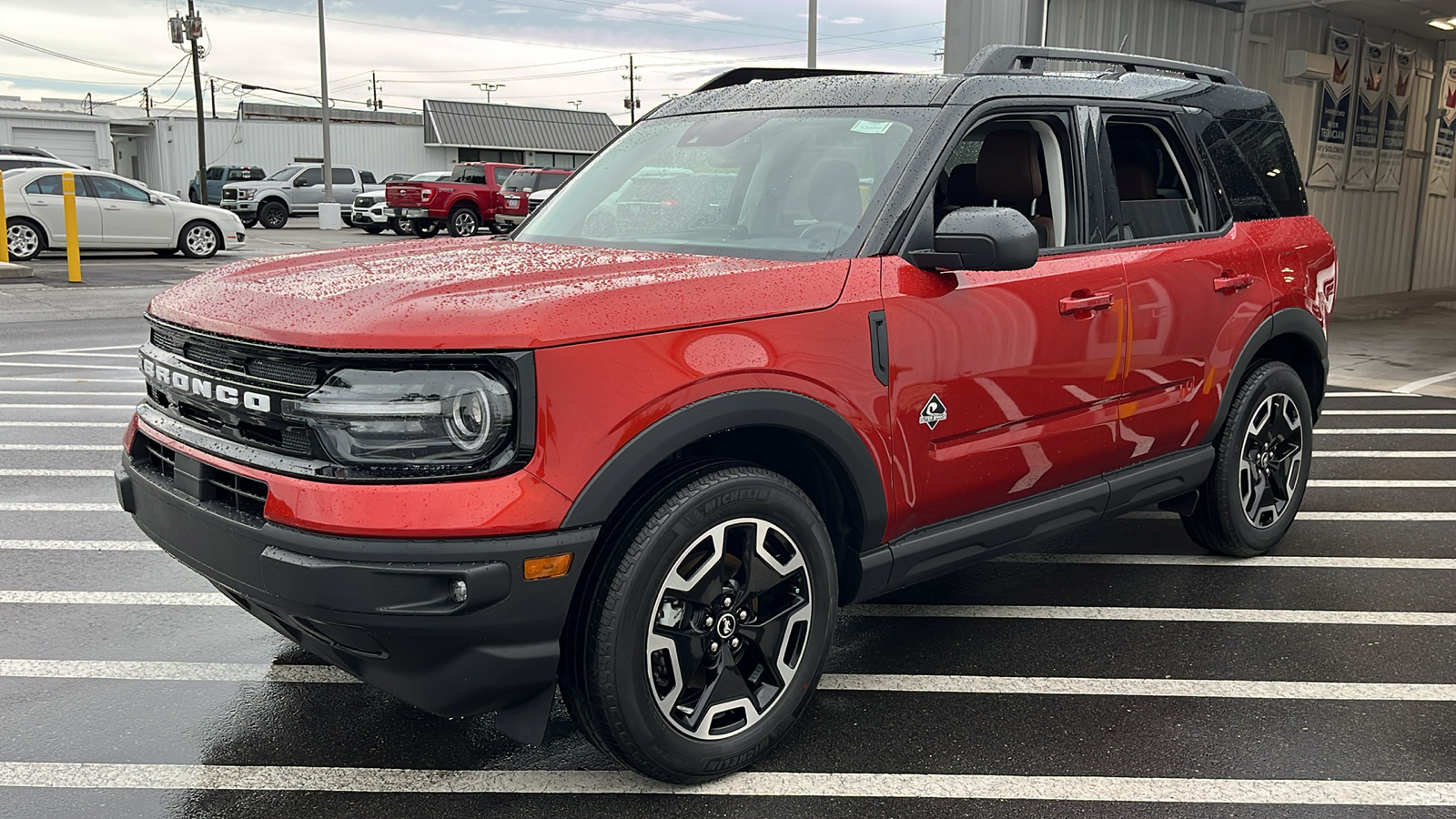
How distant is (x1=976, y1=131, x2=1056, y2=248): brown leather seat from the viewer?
3.96 metres

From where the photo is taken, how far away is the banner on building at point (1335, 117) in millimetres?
14523

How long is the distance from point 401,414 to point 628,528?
594mm

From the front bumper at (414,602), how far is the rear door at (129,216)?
1898cm

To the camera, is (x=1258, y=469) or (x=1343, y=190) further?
(x=1343, y=190)

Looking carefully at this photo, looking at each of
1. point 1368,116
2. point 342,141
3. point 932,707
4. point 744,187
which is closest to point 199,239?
point 1368,116

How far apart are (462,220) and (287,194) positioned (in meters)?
10.2

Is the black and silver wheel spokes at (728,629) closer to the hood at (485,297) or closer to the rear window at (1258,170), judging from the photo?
the hood at (485,297)

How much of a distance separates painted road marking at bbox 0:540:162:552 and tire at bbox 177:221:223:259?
55.0ft

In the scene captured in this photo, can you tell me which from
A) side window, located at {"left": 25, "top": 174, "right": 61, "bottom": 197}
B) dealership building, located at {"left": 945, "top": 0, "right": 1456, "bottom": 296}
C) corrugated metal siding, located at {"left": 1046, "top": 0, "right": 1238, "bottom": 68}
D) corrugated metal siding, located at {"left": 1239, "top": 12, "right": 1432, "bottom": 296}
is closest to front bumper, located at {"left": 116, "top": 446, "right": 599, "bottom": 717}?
dealership building, located at {"left": 945, "top": 0, "right": 1456, "bottom": 296}

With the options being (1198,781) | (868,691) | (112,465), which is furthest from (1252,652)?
(112,465)

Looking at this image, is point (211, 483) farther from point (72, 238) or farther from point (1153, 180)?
point (72, 238)

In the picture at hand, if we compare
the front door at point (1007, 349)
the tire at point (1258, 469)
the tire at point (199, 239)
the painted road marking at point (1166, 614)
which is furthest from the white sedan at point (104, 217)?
the tire at point (1258, 469)

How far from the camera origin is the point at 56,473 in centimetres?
620

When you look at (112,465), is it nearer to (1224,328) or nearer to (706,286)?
(706,286)
